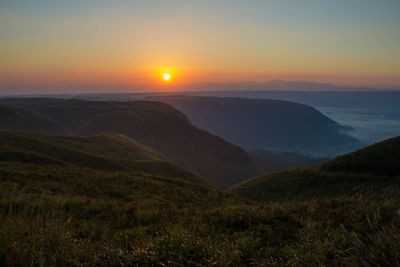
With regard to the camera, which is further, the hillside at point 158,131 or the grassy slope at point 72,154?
the hillside at point 158,131

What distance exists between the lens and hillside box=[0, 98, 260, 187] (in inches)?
4618

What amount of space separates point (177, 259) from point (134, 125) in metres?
147

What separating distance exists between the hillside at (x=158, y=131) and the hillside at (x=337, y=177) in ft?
247

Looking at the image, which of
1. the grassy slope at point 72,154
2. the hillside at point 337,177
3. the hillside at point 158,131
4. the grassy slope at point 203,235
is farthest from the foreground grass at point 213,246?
the hillside at point 158,131

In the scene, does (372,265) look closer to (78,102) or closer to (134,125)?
(134,125)

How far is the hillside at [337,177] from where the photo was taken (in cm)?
2277

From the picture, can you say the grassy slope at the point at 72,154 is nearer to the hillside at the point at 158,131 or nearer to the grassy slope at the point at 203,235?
the grassy slope at the point at 203,235

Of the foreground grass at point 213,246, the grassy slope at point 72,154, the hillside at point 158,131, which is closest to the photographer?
the foreground grass at point 213,246

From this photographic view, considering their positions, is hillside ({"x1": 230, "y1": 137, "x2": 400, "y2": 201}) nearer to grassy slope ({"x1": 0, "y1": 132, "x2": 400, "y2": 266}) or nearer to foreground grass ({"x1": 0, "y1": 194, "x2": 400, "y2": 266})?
grassy slope ({"x1": 0, "y1": 132, "x2": 400, "y2": 266})

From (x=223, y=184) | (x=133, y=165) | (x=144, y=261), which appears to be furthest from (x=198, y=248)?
(x=223, y=184)

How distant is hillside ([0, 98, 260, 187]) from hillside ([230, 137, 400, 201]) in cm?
7530

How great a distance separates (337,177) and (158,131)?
131082 millimetres

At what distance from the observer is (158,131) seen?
485 ft

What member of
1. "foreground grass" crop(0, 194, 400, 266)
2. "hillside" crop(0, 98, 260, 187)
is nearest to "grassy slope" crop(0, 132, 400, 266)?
"foreground grass" crop(0, 194, 400, 266)
